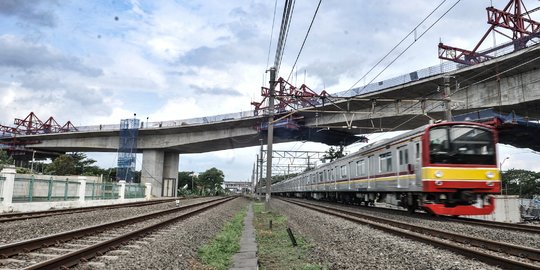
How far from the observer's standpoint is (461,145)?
14.2 metres

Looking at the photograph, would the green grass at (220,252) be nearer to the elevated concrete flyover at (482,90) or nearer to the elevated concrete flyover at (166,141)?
the elevated concrete flyover at (482,90)

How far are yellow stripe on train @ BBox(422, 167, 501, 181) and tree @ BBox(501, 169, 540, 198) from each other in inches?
2728

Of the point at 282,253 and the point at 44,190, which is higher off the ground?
the point at 44,190

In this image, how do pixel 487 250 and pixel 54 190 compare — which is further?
pixel 54 190

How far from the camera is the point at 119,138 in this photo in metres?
54.2

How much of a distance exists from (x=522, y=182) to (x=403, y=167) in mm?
75234

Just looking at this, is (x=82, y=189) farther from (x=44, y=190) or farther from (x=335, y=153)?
(x=335, y=153)

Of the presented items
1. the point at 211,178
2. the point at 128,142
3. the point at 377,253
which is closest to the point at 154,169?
the point at 128,142

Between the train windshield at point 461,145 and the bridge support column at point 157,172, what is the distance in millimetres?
43701

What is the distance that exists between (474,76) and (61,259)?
25.5 metres

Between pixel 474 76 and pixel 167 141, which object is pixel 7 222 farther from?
pixel 167 141

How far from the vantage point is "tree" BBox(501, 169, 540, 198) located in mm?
75706

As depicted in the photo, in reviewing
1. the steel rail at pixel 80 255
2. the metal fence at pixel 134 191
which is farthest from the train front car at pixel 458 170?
the metal fence at pixel 134 191

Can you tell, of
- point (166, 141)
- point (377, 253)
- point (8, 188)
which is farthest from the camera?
point (166, 141)
